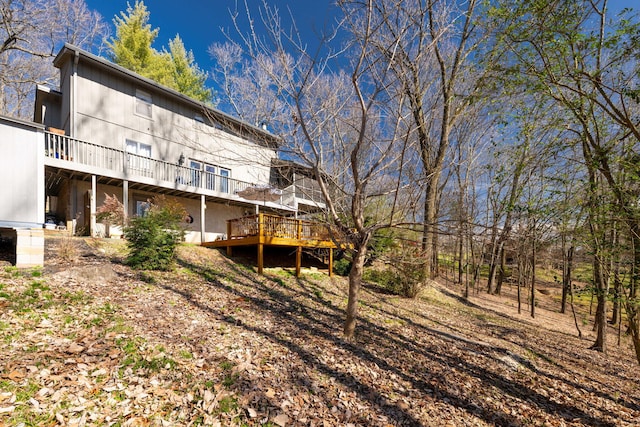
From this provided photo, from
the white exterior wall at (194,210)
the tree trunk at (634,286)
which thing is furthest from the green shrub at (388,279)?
the white exterior wall at (194,210)

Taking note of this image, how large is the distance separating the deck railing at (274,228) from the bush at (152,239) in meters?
2.84

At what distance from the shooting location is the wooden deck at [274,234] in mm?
9930

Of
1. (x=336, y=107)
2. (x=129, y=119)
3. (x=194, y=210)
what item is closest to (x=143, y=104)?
(x=129, y=119)

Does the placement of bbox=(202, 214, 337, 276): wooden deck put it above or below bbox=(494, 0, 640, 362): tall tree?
below

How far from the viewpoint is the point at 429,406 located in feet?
13.4

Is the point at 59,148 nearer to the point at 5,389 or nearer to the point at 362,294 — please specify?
the point at 5,389

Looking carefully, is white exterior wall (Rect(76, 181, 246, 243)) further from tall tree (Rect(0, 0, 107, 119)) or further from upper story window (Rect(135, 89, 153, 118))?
tall tree (Rect(0, 0, 107, 119))

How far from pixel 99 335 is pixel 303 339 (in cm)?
313

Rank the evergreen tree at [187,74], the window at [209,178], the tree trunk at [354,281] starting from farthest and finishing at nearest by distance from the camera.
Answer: the evergreen tree at [187,74] → the window at [209,178] → the tree trunk at [354,281]

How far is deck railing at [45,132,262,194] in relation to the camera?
32.3ft

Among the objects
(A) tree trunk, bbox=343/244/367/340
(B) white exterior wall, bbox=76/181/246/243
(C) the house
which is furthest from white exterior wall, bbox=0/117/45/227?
(A) tree trunk, bbox=343/244/367/340

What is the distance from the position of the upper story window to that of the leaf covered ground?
7413 millimetres

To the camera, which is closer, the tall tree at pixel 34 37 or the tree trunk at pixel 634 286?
the tree trunk at pixel 634 286

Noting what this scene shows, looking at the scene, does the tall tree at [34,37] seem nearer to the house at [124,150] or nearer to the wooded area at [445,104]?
the house at [124,150]
